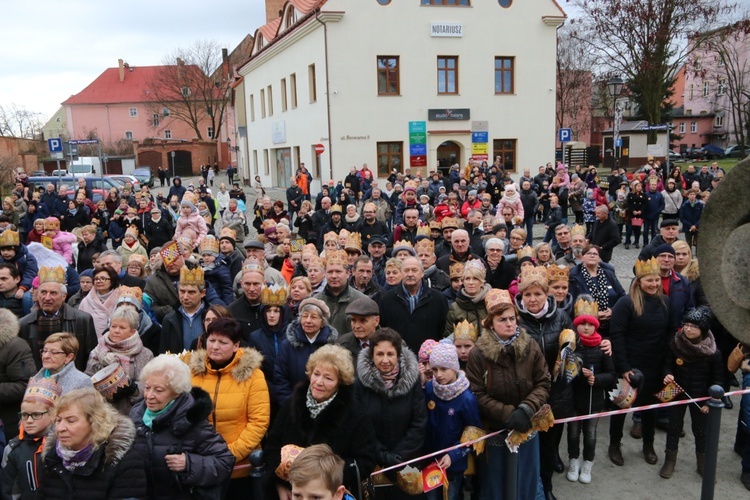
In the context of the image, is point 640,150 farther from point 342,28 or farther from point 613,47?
point 342,28

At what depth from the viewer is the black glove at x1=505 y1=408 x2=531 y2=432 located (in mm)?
4203

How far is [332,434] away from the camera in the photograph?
3.65m

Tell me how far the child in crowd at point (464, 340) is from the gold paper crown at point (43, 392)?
9.66 feet

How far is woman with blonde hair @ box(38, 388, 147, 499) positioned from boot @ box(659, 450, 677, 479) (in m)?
4.26

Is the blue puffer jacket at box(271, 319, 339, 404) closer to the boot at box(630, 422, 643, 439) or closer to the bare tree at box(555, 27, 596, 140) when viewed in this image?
the boot at box(630, 422, 643, 439)

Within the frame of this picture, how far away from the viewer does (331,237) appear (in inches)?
356

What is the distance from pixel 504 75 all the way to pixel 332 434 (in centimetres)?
2756

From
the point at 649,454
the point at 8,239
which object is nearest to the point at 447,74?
the point at 8,239

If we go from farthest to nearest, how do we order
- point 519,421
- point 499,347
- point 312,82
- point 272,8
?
point 272,8, point 312,82, point 499,347, point 519,421

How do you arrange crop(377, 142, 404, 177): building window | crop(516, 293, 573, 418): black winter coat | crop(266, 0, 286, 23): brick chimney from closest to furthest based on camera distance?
crop(516, 293, 573, 418): black winter coat < crop(377, 142, 404, 177): building window < crop(266, 0, 286, 23): brick chimney

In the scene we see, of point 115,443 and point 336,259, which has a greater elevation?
point 336,259

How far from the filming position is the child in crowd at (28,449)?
3607mm

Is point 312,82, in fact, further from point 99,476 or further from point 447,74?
point 99,476

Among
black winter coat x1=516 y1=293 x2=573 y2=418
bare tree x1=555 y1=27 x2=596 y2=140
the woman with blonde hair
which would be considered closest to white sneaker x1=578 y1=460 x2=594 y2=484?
black winter coat x1=516 y1=293 x2=573 y2=418
